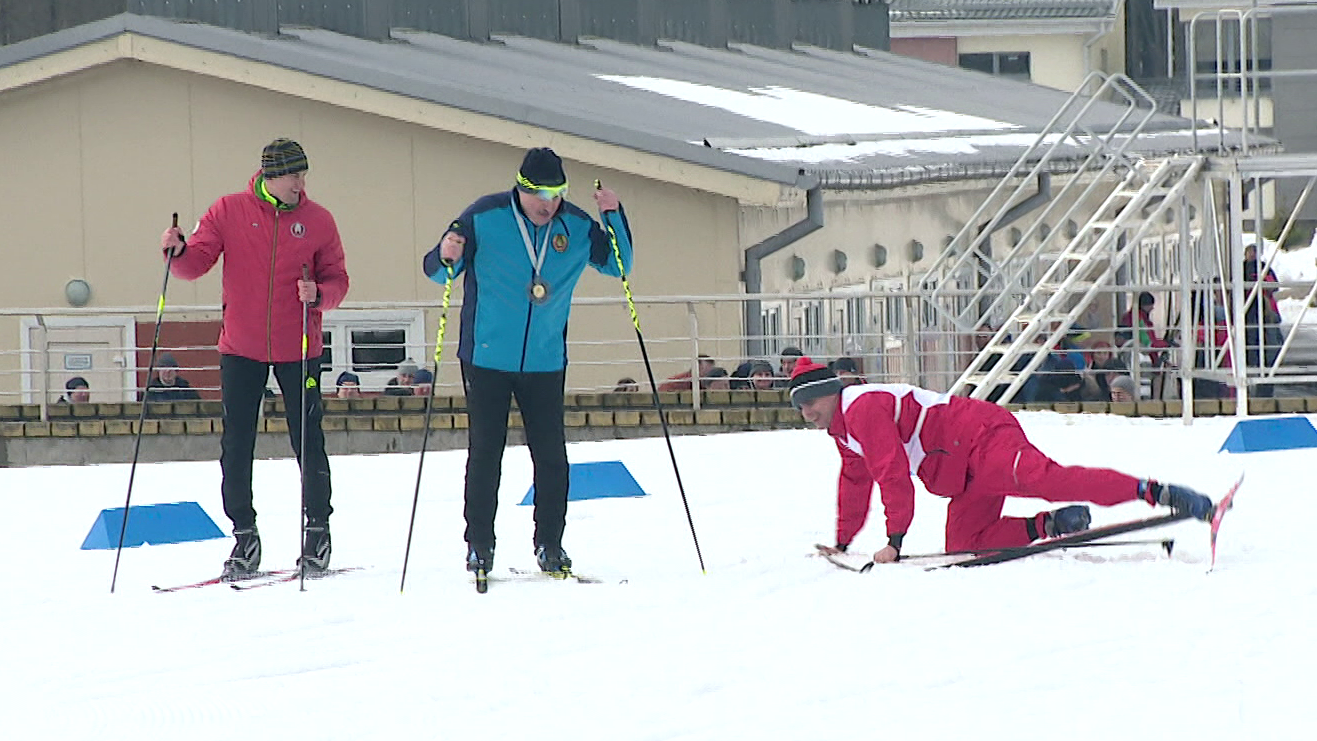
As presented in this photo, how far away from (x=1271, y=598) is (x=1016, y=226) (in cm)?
1936

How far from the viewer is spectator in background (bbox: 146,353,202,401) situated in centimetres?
1780

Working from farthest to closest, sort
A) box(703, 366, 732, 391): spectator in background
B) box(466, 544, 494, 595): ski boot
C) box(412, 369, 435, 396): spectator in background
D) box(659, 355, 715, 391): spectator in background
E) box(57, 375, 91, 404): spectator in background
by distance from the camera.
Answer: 1. box(57, 375, 91, 404): spectator in background
2. box(412, 369, 435, 396): spectator in background
3. box(703, 366, 732, 391): spectator in background
4. box(659, 355, 715, 391): spectator in background
5. box(466, 544, 494, 595): ski boot

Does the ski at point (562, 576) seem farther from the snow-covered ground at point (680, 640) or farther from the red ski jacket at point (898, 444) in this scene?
the red ski jacket at point (898, 444)

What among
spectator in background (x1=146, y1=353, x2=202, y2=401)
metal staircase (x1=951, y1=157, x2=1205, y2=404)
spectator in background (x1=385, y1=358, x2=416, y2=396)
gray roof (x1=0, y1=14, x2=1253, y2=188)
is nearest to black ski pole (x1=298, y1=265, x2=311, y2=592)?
metal staircase (x1=951, y1=157, x2=1205, y2=404)

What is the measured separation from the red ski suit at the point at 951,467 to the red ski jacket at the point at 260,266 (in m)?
1.99

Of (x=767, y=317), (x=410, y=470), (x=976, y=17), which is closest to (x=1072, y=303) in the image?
(x=767, y=317)

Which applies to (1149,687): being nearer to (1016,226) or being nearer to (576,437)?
(576,437)

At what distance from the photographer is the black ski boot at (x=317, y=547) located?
324 inches

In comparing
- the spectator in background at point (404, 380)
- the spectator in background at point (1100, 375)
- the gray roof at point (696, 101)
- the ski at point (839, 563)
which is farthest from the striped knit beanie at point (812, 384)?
the gray roof at point (696, 101)

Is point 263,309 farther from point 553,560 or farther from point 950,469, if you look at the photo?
point 950,469

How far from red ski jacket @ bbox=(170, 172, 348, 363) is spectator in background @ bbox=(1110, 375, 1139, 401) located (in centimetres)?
956

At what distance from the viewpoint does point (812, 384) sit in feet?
26.2

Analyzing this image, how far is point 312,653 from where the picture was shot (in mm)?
6449

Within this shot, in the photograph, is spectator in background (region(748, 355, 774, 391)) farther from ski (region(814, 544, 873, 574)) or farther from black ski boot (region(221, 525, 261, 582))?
black ski boot (region(221, 525, 261, 582))
